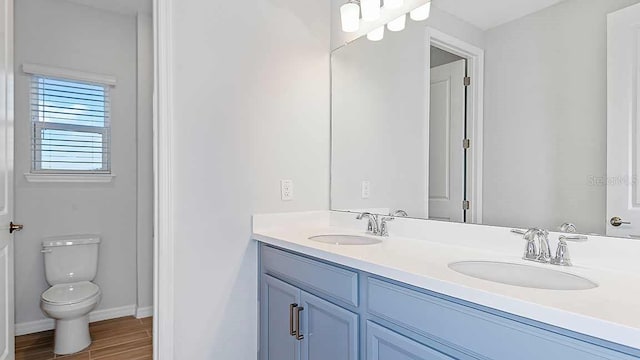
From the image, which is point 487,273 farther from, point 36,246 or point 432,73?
point 36,246

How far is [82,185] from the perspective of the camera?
2.88 m

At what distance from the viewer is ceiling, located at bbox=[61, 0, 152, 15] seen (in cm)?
283

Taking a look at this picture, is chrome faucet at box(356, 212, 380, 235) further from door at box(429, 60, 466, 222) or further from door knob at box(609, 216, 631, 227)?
door knob at box(609, 216, 631, 227)

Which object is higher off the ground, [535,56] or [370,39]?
[370,39]

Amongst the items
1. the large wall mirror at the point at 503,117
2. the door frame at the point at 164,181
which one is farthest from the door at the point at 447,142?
the door frame at the point at 164,181

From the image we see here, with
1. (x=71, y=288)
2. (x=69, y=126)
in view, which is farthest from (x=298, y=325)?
(x=69, y=126)

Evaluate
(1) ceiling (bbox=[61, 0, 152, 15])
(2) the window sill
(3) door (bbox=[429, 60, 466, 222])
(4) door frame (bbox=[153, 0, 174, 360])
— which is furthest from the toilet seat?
(3) door (bbox=[429, 60, 466, 222])

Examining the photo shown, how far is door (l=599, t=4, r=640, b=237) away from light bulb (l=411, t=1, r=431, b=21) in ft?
2.42

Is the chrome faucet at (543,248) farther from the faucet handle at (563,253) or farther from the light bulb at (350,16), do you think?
the light bulb at (350,16)

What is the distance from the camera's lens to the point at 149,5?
9.46 ft

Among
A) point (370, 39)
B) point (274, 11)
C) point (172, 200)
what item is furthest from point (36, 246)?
point (370, 39)

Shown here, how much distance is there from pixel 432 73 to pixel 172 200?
4.23 feet

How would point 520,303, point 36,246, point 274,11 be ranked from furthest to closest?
point 36,246, point 274,11, point 520,303

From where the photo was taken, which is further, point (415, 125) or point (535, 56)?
point (415, 125)
